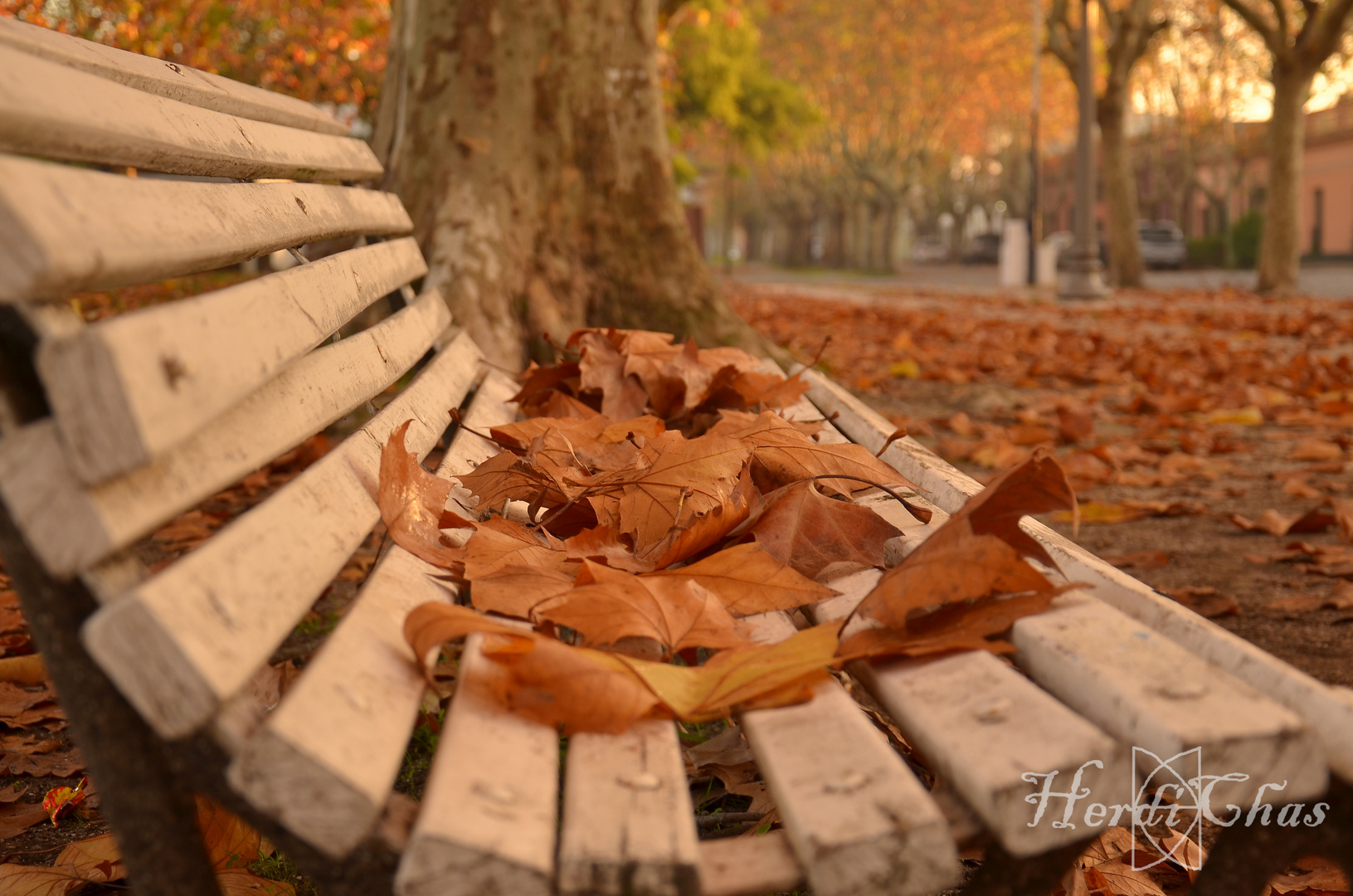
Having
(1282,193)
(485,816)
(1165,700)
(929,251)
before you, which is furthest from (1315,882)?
(929,251)

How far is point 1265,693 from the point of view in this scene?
0.86m

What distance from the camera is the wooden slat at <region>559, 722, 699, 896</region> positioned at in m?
0.72

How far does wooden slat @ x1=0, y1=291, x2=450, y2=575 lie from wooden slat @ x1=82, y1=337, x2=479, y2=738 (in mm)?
40

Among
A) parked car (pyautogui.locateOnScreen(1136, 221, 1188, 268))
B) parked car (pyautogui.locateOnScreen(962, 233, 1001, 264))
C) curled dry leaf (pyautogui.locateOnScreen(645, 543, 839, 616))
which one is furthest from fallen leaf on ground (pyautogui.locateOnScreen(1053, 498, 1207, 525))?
parked car (pyautogui.locateOnScreen(962, 233, 1001, 264))

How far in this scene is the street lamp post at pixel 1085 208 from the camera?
40.0 feet

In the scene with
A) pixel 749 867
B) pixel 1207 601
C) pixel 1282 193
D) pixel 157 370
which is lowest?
pixel 1207 601

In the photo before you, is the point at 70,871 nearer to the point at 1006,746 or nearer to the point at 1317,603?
the point at 1006,746

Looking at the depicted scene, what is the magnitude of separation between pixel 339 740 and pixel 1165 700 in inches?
23.8

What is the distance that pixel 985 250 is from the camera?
134 feet

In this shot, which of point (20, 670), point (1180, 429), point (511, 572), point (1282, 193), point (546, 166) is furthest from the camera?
point (1282, 193)

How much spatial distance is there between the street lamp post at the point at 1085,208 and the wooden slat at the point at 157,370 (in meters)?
12.3

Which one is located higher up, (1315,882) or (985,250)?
(985,250)

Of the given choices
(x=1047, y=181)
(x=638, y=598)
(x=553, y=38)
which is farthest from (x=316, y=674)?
(x=1047, y=181)

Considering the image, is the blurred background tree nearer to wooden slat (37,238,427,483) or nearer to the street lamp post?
the street lamp post
